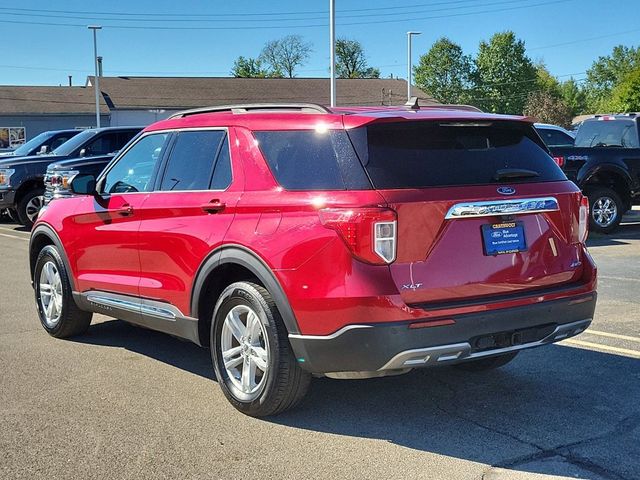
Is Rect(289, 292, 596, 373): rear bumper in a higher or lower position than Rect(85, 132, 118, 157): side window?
lower

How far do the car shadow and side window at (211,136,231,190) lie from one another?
4.83ft

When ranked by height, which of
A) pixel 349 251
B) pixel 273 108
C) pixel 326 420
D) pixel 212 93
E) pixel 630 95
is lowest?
pixel 326 420

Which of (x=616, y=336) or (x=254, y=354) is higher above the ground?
(x=254, y=354)

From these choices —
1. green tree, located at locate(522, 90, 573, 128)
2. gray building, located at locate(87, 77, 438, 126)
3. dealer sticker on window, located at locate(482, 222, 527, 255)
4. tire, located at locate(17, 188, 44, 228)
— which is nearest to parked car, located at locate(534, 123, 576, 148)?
tire, located at locate(17, 188, 44, 228)

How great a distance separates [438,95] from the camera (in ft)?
302

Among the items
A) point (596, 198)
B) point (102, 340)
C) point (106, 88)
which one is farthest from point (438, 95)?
point (102, 340)

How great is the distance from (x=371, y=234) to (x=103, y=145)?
11.9 metres

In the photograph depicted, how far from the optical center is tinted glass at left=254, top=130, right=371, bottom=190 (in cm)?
388

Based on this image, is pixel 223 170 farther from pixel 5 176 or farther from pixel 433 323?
pixel 5 176

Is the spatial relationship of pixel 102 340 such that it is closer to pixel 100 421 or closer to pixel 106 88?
pixel 100 421

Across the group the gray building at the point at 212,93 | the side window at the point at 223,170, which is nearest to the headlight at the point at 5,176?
the side window at the point at 223,170

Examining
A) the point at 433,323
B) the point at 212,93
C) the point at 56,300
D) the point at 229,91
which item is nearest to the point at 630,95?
the point at 229,91

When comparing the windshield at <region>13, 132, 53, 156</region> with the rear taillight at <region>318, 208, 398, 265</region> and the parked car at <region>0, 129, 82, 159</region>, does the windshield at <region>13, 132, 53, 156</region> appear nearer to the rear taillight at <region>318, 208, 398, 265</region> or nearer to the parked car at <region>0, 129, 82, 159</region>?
the parked car at <region>0, 129, 82, 159</region>

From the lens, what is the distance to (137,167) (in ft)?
18.1
